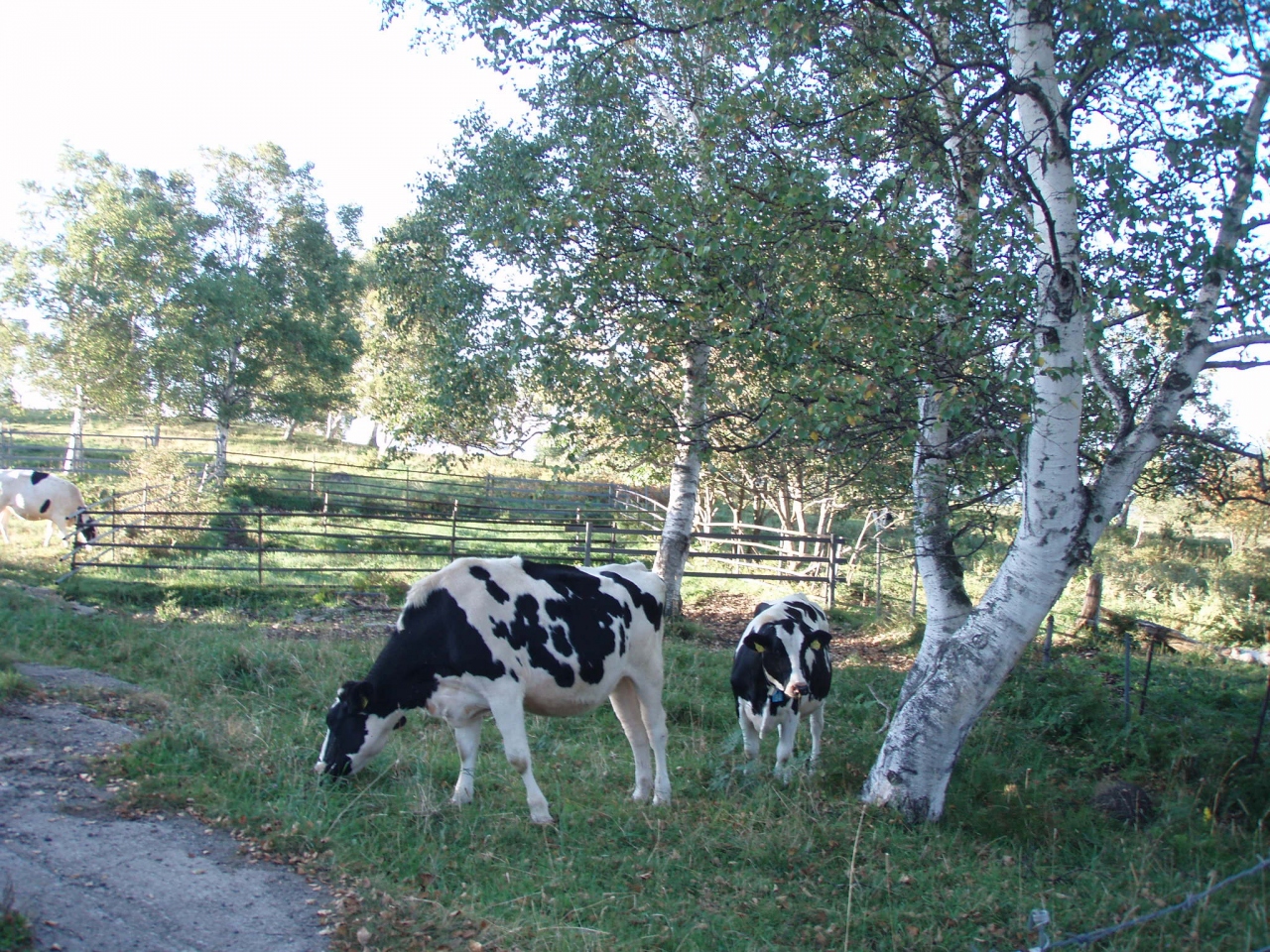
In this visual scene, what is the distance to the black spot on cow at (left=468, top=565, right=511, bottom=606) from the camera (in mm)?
6352

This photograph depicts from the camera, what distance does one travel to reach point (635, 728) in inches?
271

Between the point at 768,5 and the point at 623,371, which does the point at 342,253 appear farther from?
the point at 768,5

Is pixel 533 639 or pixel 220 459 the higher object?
pixel 220 459

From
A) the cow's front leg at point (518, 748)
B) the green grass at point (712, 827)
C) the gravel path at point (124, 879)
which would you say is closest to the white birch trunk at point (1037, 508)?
the green grass at point (712, 827)

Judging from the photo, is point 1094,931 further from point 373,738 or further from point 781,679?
point 373,738

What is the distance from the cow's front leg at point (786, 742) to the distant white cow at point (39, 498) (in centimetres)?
1507

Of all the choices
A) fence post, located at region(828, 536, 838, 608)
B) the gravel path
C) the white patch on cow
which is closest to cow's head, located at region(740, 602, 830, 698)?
the white patch on cow

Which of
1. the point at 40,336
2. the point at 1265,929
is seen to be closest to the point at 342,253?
the point at 40,336

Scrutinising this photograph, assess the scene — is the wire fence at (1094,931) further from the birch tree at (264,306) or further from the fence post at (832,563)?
the birch tree at (264,306)

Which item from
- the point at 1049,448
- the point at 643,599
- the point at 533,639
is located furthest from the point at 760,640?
the point at 1049,448

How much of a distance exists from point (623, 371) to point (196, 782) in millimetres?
4999

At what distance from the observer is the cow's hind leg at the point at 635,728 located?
6645 mm

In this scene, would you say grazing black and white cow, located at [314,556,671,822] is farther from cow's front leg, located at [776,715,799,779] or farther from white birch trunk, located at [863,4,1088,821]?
white birch trunk, located at [863,4,1088,821]

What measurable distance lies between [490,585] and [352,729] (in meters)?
1.36
